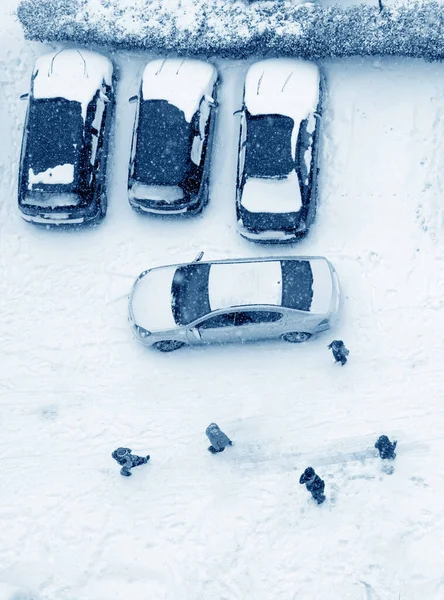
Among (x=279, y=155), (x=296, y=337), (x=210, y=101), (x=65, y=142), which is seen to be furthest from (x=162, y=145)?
(x=296, y=337)

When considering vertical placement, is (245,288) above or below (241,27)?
below

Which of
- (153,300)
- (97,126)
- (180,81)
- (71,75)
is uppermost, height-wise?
(71,75)

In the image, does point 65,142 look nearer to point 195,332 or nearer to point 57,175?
point 57,175

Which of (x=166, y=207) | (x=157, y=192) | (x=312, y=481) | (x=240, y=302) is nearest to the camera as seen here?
(x=312, y=481)

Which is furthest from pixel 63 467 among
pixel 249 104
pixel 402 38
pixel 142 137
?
pixel 402 38

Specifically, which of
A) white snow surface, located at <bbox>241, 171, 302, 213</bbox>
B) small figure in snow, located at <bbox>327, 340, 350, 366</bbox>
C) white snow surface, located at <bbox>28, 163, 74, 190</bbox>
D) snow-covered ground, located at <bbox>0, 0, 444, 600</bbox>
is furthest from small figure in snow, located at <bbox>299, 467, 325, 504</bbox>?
white snow surface, located at <bbox>28, 163, 74, 190</bbox>

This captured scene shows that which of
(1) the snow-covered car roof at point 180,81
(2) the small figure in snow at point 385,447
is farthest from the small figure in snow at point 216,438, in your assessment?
(1) the snow-covered car roof at point 180,81

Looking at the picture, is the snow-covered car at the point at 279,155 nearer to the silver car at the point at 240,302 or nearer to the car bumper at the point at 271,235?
the car bumper at the point at 271,235

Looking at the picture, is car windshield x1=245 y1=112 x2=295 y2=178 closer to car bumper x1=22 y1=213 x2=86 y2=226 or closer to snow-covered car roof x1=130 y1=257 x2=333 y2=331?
snow-covered car roof x1=130 y1=257 x2=333 y2=331
